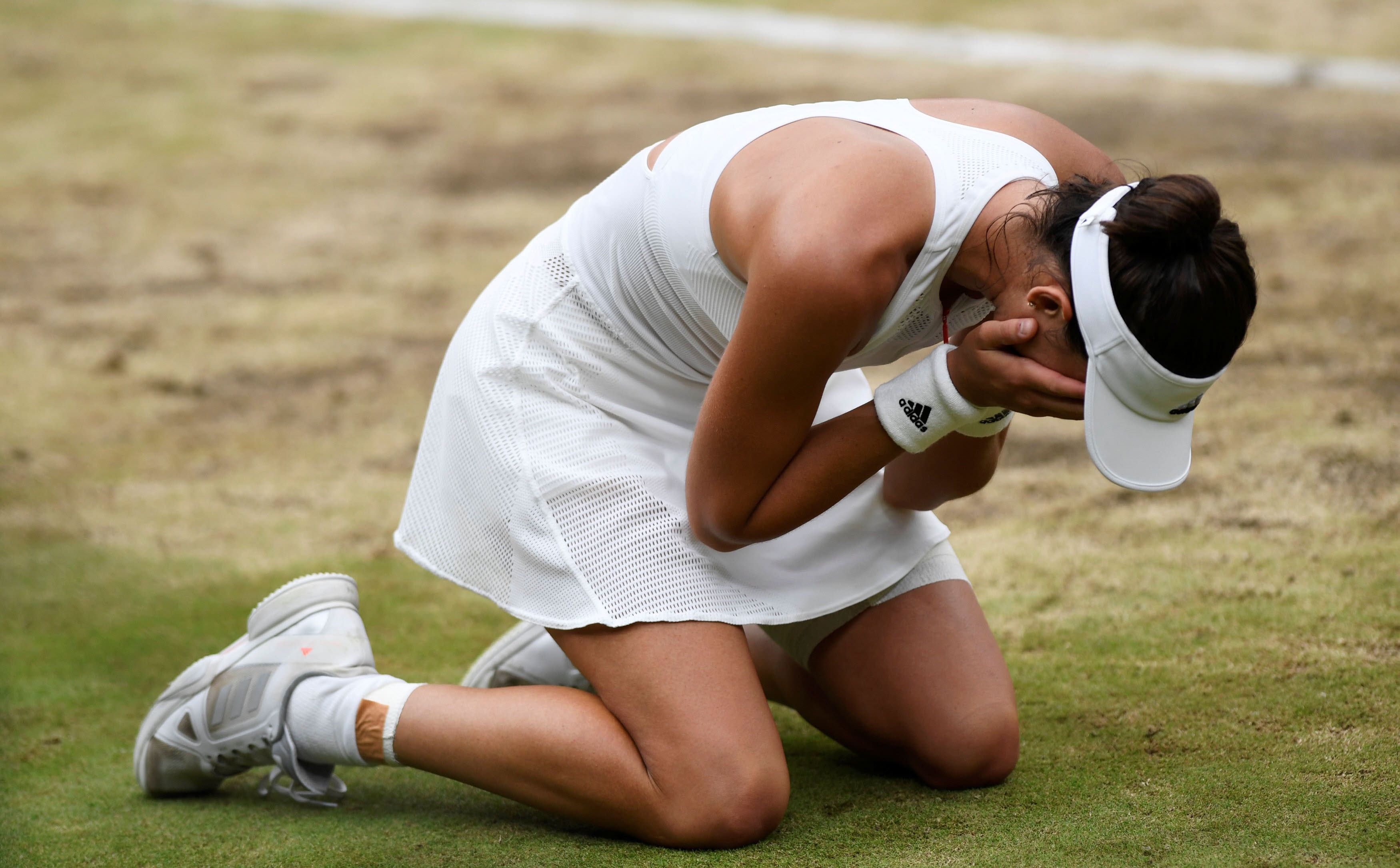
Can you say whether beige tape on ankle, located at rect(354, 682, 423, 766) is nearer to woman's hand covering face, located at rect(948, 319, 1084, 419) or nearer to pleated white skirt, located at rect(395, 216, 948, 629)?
pleated white skirt, located at rect(395, 216, 948, 629)

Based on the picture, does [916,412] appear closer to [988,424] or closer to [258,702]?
[988,424]

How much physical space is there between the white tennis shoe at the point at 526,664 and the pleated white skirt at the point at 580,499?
0.75 ft

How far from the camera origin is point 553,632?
Answer: 166cm

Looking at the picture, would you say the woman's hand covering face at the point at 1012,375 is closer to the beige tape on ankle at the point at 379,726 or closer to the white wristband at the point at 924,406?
the white wristband at the point at 924,406

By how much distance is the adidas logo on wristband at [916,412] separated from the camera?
144 centimetres

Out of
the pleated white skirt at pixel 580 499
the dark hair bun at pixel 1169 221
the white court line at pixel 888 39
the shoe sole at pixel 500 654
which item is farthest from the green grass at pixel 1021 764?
the white court line at pixel 888 39

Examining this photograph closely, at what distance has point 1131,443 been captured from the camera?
1.39 meters

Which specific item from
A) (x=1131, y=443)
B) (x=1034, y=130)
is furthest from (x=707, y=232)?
(x=1131, y=443)

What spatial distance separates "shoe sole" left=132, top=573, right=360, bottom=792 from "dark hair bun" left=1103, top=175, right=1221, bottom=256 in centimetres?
110

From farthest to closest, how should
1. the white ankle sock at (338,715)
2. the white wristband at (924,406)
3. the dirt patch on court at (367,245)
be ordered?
the dirt patch on court at (367,245)
the white ankle sock at (338,715)
the white wristband at (924,406)

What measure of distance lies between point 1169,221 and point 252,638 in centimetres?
123

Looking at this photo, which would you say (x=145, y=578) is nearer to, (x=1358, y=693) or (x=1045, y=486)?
(x=1045, y=486)

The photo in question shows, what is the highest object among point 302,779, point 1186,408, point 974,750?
point 1186,408

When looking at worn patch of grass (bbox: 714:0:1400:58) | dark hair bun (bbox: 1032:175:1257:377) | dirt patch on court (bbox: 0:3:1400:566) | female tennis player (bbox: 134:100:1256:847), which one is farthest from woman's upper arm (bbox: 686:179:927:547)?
worn patch of grass (bbox: 714:0:1400:58)
